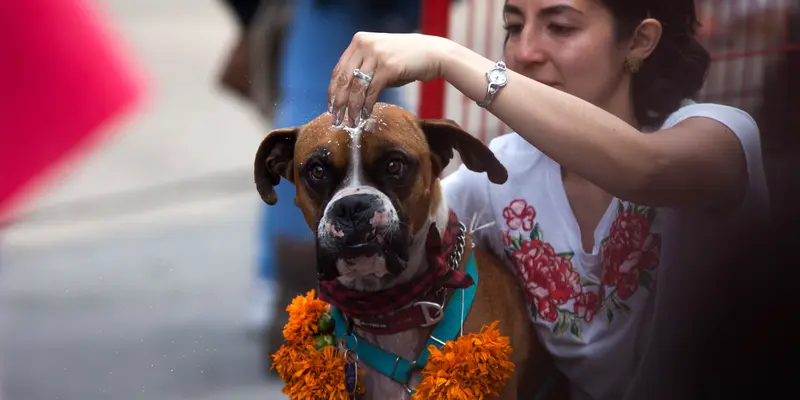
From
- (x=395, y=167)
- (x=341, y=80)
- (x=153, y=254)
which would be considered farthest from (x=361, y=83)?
(x=153, y=254)

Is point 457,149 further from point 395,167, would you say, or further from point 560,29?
point 560,29

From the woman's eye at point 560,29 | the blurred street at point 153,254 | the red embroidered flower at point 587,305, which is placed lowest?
the blurred street at point 153,254

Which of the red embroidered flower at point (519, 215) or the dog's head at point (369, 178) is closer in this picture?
the dog's head at point (369, 178)

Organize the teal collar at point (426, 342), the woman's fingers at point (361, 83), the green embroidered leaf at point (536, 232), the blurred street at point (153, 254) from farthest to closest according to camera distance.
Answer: the blurred street at point (153, 254) → the green embroidered leaf at point (536, 232) → the teal collar at point (426, 342) → the woman's fingers at point (361, 83)

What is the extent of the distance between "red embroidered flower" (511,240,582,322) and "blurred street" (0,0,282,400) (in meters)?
0.87

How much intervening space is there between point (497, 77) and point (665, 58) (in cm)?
36

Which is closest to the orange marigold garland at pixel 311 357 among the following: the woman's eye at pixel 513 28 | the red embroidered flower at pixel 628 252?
the red embroidered flower at pixel 628 252

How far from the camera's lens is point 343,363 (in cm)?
205

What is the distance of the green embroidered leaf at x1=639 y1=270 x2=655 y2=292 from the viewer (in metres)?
2.05

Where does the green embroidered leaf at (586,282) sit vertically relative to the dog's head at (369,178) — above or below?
below

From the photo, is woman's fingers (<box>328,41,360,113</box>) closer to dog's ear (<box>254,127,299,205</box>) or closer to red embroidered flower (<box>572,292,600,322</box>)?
dog's ear (<box>254,127,299,205</box>)

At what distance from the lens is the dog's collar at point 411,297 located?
2.01m

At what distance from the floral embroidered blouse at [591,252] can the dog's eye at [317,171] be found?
1.27 ft

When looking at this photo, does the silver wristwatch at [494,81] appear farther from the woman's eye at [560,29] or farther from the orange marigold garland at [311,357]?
the orange marigold garland at [311,357]
